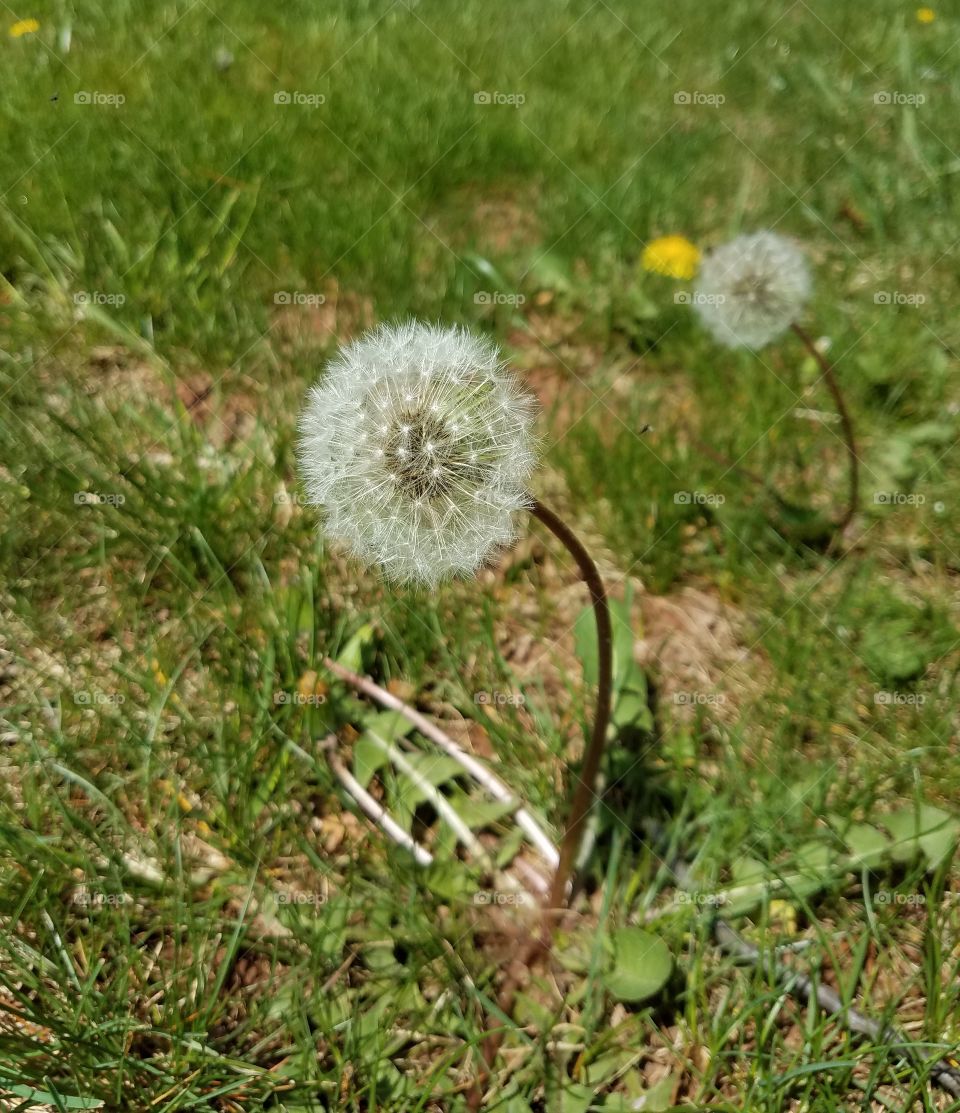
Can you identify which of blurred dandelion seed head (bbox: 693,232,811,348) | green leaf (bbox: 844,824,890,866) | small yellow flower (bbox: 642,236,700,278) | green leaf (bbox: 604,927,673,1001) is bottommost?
green leaf (bbox: 604,927,673,1001)

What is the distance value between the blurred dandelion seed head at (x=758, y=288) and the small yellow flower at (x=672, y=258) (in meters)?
0.53

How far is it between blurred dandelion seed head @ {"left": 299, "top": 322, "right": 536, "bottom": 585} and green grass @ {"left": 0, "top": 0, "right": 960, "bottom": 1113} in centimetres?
76

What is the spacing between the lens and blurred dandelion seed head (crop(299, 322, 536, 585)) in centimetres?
148

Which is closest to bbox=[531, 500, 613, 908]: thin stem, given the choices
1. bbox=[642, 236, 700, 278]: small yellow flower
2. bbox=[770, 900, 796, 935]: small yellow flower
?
bbox=[770, 900, 796, 935]: small yellow flower

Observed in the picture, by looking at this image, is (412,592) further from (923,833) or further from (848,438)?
(848,438)

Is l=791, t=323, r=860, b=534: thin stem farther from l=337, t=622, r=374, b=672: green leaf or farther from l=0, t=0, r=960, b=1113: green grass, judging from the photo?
l=337, t=622, r=374, b=672: green leaf

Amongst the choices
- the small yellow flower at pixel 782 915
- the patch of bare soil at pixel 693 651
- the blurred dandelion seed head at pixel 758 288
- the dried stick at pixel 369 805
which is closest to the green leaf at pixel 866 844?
the small yellow flower at pixel 782 915

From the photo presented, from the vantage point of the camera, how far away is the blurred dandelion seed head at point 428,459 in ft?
4.85

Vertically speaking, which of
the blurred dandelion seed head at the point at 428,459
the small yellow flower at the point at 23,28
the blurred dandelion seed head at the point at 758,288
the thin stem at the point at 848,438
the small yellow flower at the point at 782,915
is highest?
the small yellow flower at the point at 23,28

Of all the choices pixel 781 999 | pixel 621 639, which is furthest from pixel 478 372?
pixel 781 999

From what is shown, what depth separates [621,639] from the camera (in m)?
2.27

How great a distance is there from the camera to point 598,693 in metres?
1.73

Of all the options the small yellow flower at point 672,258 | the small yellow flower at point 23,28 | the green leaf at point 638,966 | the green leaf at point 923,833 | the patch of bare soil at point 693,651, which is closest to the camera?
the green leaf at point 638,966

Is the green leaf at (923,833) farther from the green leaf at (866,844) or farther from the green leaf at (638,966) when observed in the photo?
the green leaf at (638,966)
